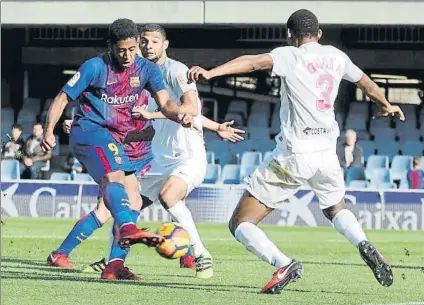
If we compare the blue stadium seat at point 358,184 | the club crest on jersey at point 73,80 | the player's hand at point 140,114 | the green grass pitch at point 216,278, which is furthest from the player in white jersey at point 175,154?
the blue stadium seat at point 358,184

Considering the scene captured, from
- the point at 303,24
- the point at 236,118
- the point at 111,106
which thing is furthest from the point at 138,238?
the point at 236,118

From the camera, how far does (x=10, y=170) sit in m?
23.8

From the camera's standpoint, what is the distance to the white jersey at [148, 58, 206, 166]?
11.0 metres

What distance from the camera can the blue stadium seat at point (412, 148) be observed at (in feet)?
85.0

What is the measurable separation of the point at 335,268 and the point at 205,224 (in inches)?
355

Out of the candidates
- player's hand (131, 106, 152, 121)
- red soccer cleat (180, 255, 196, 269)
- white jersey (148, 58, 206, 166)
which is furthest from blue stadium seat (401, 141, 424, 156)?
player's hand (131, 106, 152, 121)

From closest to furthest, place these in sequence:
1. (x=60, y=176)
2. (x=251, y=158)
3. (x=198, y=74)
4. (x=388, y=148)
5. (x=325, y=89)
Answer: (x=198, y=74), (x=325, y=89), (x=60, y=176), (x=251, y=158), (x=388, y=148)

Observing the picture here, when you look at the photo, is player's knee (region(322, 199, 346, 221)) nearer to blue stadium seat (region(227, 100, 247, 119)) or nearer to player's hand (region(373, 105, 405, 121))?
player's hand (region(373, 105, 405, 121))

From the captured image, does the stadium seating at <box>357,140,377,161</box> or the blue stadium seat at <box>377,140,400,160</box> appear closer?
the stadium seating at <box>357,140,377,161</box>

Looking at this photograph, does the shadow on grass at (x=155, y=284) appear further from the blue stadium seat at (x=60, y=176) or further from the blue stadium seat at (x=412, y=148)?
the blue stadium seat at (x=412, y=148)

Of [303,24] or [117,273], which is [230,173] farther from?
[303,24]

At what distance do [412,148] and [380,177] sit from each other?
117 inches

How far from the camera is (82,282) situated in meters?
9.65

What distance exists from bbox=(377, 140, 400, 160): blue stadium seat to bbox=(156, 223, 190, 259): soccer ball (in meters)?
17.1
